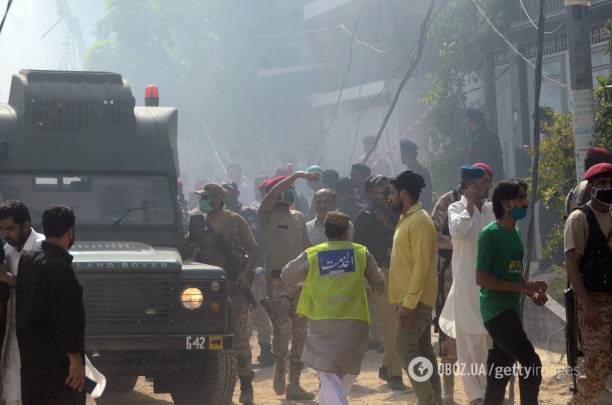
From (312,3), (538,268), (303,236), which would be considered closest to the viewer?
(303,236)

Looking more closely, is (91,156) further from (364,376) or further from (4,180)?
(364,376)

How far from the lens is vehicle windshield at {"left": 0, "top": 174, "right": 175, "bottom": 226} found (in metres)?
9.71

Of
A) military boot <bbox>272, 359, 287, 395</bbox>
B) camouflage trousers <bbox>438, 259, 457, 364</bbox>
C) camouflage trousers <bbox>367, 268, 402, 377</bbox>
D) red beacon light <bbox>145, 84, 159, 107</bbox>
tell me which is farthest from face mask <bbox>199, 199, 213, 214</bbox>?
camouflage trousers <bbox>438, 259, 457, 364</bbox>

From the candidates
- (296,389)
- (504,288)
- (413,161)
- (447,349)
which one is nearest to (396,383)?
(296,389)

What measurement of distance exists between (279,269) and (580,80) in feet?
10.7

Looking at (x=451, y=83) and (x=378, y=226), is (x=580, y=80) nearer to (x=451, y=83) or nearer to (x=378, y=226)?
(x=378, y=226)

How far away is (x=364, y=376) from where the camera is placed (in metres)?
11.5

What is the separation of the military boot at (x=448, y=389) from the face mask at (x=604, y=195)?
290cm

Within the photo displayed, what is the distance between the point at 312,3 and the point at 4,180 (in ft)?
84.4

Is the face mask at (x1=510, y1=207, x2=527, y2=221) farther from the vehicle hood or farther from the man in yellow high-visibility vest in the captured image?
the vehicle hood

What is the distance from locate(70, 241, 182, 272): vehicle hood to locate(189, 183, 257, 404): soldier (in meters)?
1.35

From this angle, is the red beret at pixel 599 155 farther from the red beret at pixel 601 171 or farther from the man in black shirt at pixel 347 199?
the man in black shirt at pixel 347 199

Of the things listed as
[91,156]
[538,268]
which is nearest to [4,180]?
[91,156]

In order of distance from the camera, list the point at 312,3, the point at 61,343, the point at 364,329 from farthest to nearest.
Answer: the point at 312,3, the point at 364,329, the point at 61,343
